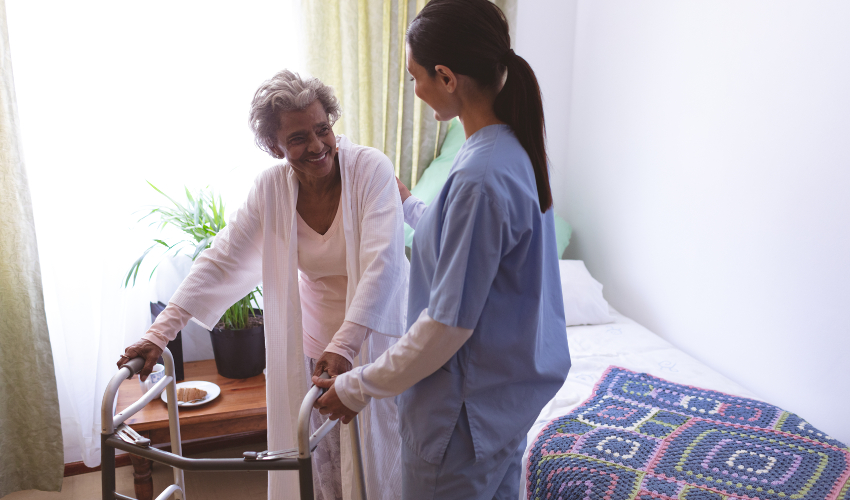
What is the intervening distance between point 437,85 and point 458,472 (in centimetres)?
68

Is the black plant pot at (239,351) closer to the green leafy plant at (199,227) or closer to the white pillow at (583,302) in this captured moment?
the green leafy plant at (199,227)

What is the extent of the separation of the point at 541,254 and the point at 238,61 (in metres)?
1.99

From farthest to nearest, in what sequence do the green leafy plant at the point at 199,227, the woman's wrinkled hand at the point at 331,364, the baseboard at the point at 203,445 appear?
the baseboard at the point at 203,445 < the green leafy plant at the point at 199,227 < the woman's wrinkled hand at the point at 331,364

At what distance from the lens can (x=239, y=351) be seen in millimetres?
2285

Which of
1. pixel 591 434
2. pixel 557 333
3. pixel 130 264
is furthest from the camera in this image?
pixel 130 264

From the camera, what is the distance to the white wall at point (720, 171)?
180 cm

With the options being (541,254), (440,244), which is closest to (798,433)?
(541,254)

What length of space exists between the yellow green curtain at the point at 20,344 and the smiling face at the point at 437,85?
1.76 metres

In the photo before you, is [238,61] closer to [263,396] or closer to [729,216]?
[263,396]

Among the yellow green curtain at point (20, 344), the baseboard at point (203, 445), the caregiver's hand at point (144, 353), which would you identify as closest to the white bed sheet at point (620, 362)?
the caregiver's hand at point (144, 353)

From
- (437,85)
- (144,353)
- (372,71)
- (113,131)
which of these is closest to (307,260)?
(144,353)

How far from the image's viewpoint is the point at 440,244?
977 millimetres

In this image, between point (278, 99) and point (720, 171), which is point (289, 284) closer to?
point (278, 99)

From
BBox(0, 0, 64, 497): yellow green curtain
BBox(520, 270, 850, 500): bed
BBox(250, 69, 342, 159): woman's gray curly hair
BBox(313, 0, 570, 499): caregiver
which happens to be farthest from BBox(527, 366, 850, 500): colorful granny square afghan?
BBox(0, 0, 64, 497): yellow green curtain
